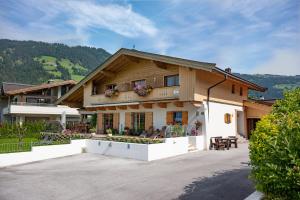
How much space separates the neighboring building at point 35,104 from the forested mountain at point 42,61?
5688 centimetres

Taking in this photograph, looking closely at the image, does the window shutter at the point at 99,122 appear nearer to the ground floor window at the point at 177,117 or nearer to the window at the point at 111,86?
the window at the point at 111,86

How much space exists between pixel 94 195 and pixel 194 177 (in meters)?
3.87

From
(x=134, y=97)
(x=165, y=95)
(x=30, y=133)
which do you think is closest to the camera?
(x=165, y=95)

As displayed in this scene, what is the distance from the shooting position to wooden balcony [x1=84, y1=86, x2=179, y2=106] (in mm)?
18812

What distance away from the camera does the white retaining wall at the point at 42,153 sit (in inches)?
573

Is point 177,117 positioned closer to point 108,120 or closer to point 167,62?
point 167,62

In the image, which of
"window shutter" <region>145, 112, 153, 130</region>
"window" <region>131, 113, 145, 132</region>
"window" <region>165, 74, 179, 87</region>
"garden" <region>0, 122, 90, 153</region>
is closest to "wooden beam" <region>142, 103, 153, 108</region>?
"window shutter" <region>145, 112, 153, 130</region>

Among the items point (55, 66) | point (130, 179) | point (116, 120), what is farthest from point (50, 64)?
point (130, 179)

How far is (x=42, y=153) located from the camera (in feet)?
52.6

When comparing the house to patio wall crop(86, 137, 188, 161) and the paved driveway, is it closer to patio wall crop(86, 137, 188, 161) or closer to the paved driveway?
patio wall crop(86, 137, 188, 161)

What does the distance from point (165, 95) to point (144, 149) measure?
558cm

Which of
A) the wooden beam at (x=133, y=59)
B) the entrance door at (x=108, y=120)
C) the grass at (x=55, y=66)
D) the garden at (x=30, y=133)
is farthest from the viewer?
the grass at (x=55, y=66)

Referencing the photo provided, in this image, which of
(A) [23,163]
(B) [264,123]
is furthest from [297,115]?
(A) [23,163]

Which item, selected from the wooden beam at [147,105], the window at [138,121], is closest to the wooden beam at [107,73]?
the window at [138,121]
